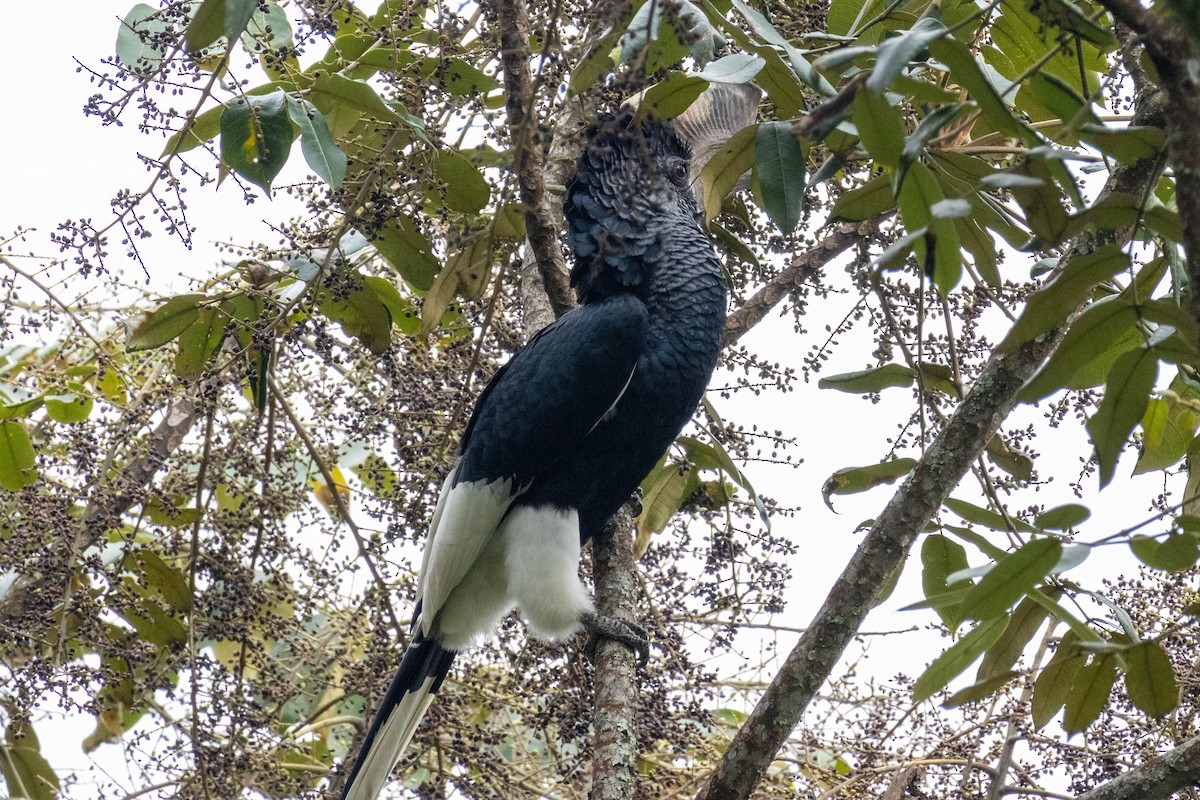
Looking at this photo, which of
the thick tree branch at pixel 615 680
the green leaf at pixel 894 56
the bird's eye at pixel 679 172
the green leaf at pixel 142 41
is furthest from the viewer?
the bird's eye at pixel 679 172

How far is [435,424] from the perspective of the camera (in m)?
1.82

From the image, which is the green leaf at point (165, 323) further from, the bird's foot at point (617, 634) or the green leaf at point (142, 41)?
the bird's foot at point (617, 634)

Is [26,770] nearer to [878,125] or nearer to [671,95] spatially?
[671,95]

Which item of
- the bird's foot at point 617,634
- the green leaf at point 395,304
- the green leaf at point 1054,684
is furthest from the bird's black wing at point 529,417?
the green leaf at point 1054,684

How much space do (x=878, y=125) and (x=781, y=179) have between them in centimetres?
34

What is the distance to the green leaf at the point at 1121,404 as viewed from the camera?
3.10ft

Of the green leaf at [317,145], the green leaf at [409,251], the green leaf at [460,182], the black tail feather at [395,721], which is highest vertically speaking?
the green leaf at [460,182]

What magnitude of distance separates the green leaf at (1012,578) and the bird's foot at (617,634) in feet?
2.63

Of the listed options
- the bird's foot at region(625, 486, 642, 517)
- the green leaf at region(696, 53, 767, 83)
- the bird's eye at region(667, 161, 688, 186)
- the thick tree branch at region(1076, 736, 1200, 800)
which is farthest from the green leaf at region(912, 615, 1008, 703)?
the bird's eye at region(667, 161, 688, 186)

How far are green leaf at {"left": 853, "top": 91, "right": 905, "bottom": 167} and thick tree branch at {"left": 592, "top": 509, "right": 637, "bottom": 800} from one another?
949 mm

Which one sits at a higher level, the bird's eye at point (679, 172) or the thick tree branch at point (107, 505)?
the bird's eye at point (679, 172)


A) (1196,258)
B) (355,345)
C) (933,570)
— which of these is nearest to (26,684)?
(355,345)

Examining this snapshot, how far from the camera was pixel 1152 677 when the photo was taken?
1.08 m

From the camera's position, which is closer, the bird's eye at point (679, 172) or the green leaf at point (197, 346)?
the green leaf at point (197, 346)
